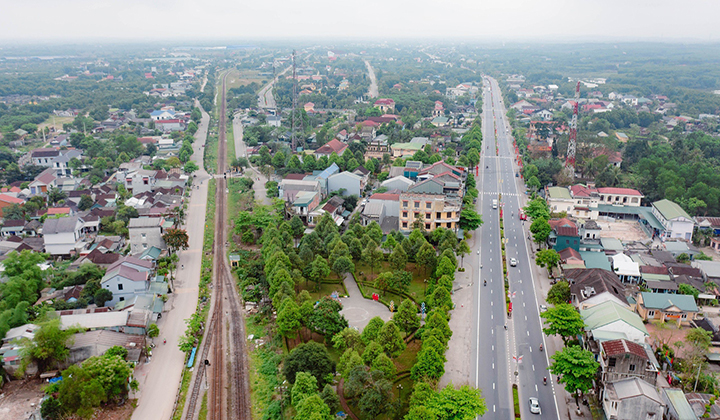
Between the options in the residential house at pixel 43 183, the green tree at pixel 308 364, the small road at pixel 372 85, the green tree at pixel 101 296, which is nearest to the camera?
the green tree at pixel 308 364

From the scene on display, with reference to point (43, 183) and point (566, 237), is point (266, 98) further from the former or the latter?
point (566, 237)

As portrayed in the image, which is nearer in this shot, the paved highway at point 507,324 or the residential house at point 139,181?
the paved highway at point 507,324

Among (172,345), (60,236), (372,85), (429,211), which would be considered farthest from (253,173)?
(372,85)

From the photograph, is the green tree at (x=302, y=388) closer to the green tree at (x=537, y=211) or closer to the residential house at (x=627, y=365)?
the residential house at (x=627, y=365)

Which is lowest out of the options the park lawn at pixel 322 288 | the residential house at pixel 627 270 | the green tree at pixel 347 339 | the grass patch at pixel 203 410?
the grass patch at pixel 203 410

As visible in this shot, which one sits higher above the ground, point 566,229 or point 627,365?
point 566,229

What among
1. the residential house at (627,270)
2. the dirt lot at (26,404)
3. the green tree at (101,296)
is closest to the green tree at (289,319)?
the dirt lot at (26,404)

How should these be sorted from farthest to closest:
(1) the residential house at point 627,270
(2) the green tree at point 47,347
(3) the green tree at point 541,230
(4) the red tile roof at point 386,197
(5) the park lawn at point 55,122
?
1. (5) the park lawn at point 55,122
2. (4) the red tile roof at point 386,197
3. (3) the green tree at point 541,230
4. (1) the residential house at point 627,270
5. (2) the green tree at point 47,347

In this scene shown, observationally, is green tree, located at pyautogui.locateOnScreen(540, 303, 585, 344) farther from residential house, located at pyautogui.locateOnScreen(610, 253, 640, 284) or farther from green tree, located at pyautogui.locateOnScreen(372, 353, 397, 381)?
residential house, located at pyautogui.locateOnScreen(610, 253, 640, 284)
